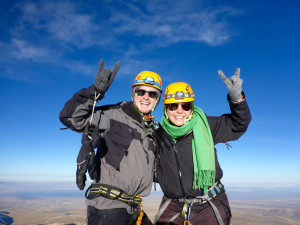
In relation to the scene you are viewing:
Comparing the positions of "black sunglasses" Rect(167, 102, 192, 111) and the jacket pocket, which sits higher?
"black sunglasses" Rect(167, 102, 192, 111)

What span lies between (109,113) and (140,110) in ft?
3.68

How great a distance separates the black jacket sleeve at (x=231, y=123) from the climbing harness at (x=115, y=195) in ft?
9.43

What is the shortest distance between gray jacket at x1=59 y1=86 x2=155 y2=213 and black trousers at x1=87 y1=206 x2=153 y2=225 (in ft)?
0.30

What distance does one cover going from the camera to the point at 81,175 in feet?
16.2

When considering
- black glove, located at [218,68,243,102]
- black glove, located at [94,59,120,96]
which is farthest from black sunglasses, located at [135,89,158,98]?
black glove, located at [218,68,243,102]

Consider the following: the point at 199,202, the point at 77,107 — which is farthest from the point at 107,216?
the point at 199,202

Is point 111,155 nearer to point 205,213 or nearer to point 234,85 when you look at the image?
point 205,213

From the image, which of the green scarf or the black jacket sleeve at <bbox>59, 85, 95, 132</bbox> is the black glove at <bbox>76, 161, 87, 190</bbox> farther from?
the green scarf

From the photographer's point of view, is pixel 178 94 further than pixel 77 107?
Yes

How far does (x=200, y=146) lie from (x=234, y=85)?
1.79m

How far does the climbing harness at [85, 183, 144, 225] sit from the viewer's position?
4.71m

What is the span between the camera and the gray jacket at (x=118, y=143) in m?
4.79

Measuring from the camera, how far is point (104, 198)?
4.74 metres

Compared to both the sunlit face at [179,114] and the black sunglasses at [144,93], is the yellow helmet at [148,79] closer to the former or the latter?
the black sunglasses at [144,93]
